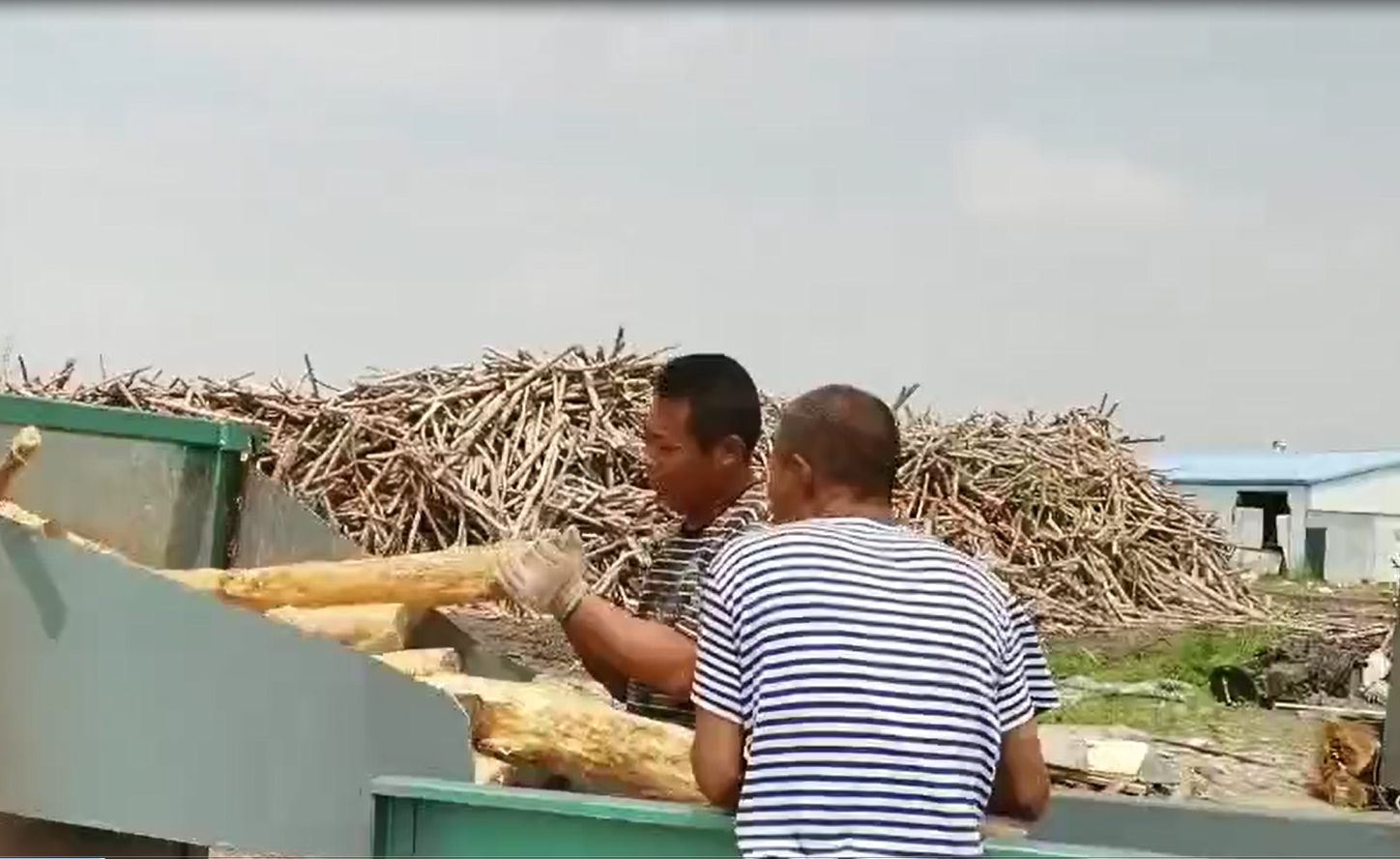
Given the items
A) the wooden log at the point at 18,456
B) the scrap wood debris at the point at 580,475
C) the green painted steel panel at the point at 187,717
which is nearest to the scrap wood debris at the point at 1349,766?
the green painted steel panel at the point at 187,717

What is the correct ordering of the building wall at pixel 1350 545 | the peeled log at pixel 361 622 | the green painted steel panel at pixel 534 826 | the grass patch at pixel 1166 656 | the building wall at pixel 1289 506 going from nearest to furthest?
1. the green painted steel panel at pixel 534 826
2. the peeled log at pixel 361 622
3. the grass patch at pixel 1166 656
4. the building wall at pixel 1350 545
5. the building wall at pixel 1289 506

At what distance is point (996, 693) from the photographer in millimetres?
1984

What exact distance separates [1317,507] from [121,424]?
87.3 feet

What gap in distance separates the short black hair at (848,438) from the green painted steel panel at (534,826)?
481mm

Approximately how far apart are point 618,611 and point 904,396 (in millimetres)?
9876

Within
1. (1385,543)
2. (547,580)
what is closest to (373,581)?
(547,580)

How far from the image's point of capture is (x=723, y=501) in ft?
8.65

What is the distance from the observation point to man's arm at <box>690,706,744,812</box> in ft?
6.33

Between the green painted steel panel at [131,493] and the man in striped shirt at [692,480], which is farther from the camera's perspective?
the green painted steel panel at [131,493]

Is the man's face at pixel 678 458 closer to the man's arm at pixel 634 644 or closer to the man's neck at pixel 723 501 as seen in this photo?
Result: the man's neck at pixel 723 501

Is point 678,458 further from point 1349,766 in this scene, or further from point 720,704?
point 1349,766

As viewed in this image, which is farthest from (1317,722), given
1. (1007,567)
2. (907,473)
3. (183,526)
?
(183,526)

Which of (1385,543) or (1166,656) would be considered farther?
(1385,543)

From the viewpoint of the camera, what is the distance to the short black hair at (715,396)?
8.39ft
